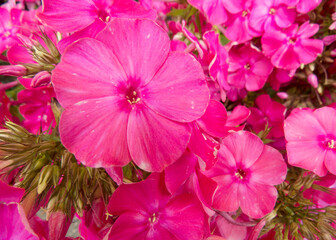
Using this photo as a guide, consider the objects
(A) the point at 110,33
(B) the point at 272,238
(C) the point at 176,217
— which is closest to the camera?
(A) the point at 110,33

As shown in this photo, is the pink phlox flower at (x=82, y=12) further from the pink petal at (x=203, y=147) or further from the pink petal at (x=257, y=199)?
the pink petal at (x=257, y=199)

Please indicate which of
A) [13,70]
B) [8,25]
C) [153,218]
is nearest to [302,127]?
[153,218]

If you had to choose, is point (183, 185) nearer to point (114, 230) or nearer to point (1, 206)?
point (114, 230)

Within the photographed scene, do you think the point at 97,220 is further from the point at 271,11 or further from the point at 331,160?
the point at 271,11

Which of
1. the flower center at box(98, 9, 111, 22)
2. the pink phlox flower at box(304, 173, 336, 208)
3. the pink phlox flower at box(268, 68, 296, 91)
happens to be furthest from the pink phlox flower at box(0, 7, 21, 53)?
the pink phlox flower at box(304, 173, 336, 208)

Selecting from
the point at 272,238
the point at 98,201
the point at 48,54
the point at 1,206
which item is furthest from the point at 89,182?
the point at 272,238

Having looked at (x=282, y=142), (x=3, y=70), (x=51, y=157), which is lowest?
(x=282, y=142)

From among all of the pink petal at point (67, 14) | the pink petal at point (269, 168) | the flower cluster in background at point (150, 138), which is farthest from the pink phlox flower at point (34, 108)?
the pink petal at point (269, 168)
